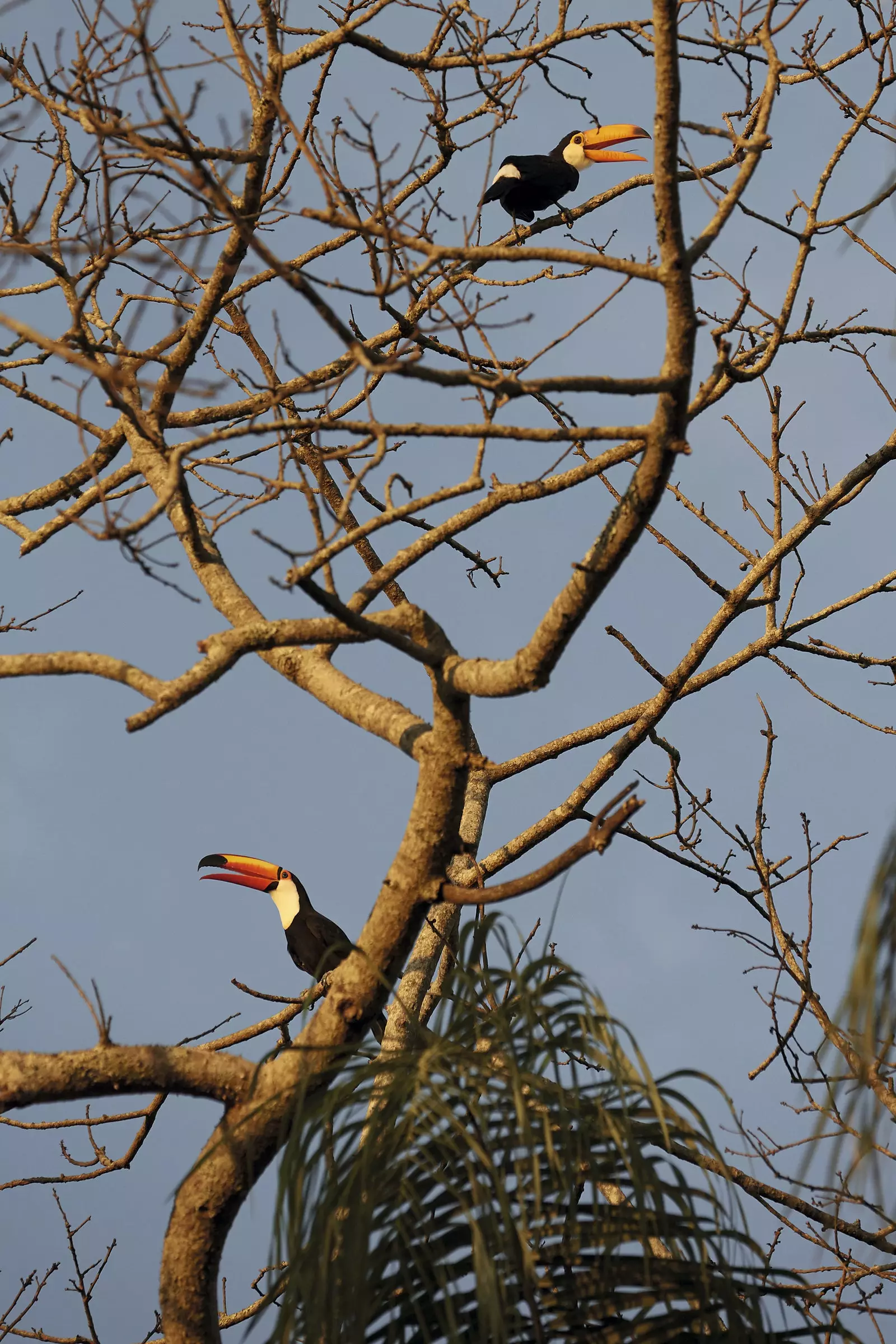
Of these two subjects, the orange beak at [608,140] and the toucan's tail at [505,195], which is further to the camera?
the orange beak at [608,140]

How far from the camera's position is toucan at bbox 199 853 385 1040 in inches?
272

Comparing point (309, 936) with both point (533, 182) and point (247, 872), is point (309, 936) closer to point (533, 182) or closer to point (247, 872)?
point (247, 872)

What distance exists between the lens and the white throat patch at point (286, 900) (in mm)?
7465

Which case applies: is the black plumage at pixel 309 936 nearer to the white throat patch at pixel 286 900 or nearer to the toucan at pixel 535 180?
the white throat patch at pixel 286 900

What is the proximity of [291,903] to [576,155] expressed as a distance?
5.36 metres

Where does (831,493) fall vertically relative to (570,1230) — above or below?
above

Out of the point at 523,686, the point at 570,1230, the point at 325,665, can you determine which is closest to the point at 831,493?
the point at 325,665

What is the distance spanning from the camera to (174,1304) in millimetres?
2352

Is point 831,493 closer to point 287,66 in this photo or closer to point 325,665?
point 325,665

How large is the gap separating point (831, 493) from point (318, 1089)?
2.72 meters

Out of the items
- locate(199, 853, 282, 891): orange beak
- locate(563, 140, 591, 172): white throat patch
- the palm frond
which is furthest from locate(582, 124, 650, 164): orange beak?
the palm frond

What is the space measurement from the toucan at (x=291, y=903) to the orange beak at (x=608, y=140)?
5270mm

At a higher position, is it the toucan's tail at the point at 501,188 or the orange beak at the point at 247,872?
the toucan's tail at the point at 501,188

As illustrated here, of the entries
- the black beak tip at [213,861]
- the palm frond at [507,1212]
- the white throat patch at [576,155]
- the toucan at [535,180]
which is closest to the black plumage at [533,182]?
the toucan at [535,180]
